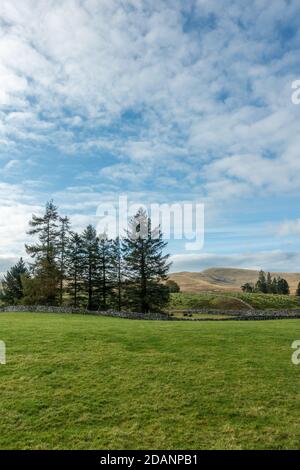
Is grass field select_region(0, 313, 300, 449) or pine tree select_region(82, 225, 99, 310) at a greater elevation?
pine tree select_region(82, 225, 99, 310)

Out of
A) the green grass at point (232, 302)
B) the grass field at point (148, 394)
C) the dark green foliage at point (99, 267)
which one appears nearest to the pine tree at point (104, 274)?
the dark green foliage at point (99, 267)

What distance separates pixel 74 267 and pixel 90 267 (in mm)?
2640

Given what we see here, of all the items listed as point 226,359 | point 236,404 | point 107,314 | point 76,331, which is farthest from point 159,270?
point 236,404

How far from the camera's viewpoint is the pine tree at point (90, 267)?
60500mm

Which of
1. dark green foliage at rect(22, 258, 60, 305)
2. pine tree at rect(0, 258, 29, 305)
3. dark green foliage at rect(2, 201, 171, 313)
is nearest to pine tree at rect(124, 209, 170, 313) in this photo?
dark green foliage at rect(2, 201, 171, 313)

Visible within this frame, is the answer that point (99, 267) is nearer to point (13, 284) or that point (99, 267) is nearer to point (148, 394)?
point (13, 284)

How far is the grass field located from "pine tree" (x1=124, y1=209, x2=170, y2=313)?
38931mm

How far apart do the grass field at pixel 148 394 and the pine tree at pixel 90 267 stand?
42.8 meters

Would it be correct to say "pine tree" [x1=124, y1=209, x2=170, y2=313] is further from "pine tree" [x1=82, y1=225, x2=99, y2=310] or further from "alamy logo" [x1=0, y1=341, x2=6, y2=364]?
"alamy logo" [x1=0, y1=341, x2=6, y2=364]

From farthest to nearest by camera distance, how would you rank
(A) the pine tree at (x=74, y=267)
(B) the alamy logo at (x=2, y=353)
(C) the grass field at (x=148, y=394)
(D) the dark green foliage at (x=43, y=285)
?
(A) the pine tree at (x=74, y=267) → (D) the dark green foliage at (x=43, y=285) → (B) the alamy logo at (x=2, y=353) → (C) the grass field at (x=148, y=394)

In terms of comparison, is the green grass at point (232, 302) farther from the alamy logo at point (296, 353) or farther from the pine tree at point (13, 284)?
the alamy logo at point (296, 353)

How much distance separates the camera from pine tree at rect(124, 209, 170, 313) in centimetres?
5666

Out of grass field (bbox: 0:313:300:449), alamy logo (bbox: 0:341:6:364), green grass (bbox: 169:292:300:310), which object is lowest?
green grass (bbox: 169:292:300:310)
